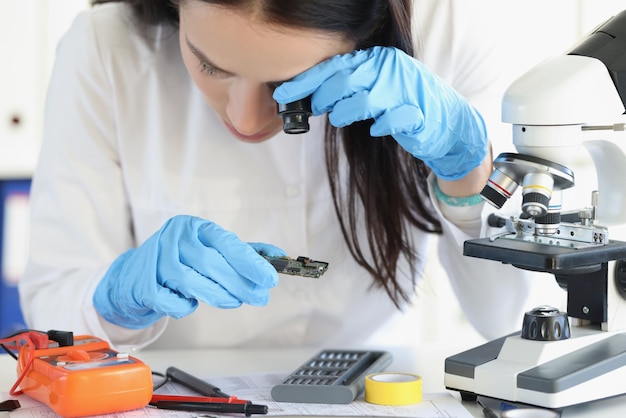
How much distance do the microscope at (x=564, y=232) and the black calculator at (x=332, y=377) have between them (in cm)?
13

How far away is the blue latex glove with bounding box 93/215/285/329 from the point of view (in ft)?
3.78

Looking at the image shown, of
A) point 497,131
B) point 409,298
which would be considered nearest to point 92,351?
point 409,298

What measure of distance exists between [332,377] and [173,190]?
588mm

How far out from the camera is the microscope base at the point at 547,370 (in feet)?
3.35

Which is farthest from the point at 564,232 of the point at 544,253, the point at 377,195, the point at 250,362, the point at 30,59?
the point at 30,59

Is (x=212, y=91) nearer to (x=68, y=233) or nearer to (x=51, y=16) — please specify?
(x=68, y=233)

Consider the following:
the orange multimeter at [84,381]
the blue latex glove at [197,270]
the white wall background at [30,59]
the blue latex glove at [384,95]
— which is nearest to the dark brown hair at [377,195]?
the blue latex glove at [384,95]

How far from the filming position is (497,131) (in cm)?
144

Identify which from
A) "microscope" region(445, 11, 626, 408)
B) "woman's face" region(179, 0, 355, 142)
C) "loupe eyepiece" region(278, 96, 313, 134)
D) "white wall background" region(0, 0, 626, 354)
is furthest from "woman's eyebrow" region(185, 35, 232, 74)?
"white wall background" region(0, 0, 626, 354)

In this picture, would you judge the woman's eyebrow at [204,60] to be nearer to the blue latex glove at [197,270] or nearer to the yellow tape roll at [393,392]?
the blue latex glove at [197,270]

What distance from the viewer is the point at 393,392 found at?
1082mm

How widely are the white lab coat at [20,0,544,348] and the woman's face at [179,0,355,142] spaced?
0.90 feet

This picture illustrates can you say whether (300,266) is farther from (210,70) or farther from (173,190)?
(173,190)

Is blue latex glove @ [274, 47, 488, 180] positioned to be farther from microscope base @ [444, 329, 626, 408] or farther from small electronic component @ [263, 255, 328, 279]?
microscope base @ [444, 329, 626, 408]
